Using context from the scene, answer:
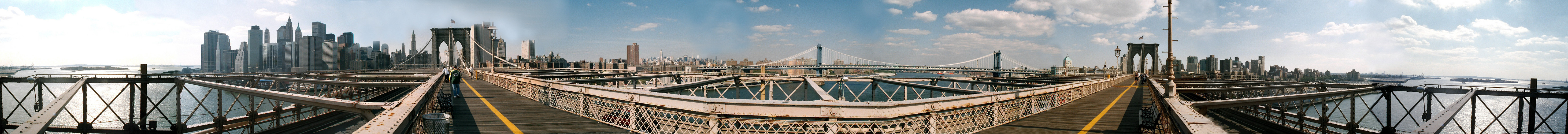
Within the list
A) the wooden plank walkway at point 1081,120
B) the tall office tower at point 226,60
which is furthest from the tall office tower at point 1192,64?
the tall office tower at point 226,60

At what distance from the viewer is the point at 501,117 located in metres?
9.77

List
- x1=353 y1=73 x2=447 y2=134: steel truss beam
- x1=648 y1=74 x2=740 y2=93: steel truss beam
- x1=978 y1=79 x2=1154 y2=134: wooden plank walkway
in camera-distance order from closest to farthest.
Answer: x1=353 y1=73 x2=447 y2=134: steel truss beam
x1=978 y1=79 x2=1154 y2=134: wooden plank walkway
x1=648 y1=74 x2=740 y2=93: steel truss beam

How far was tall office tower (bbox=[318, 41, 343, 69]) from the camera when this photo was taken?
89500mm

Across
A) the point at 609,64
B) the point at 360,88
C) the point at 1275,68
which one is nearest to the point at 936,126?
the point at 360,88

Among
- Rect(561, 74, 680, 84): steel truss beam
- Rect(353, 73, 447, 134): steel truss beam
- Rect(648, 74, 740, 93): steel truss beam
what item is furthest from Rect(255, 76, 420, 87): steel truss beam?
Rect(353, 73, 447, 134): steel truss beam

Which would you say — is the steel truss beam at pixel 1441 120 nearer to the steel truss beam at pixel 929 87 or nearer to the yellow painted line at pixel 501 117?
the yellow painted line at pixel 501 117

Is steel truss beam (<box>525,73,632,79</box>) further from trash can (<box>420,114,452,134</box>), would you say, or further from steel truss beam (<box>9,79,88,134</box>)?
trash can (<box>420,114,452,134</box>)

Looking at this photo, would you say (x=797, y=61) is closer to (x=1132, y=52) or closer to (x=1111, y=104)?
(x=1132, y=52)

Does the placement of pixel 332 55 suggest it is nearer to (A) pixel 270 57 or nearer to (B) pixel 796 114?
(A) pixel 270 57

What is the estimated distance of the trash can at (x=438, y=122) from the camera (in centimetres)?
527

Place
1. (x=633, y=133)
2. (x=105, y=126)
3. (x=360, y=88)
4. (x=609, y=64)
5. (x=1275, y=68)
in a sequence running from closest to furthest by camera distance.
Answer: (x=633, y=133) → (x=360, y=88) → (x=105, y=126) → (x=1275, y=68) → (x=609, y=64)

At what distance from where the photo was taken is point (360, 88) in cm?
2289

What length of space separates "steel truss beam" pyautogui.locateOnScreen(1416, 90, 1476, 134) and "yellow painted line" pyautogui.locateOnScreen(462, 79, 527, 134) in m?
4.22

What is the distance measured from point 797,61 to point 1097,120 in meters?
131
